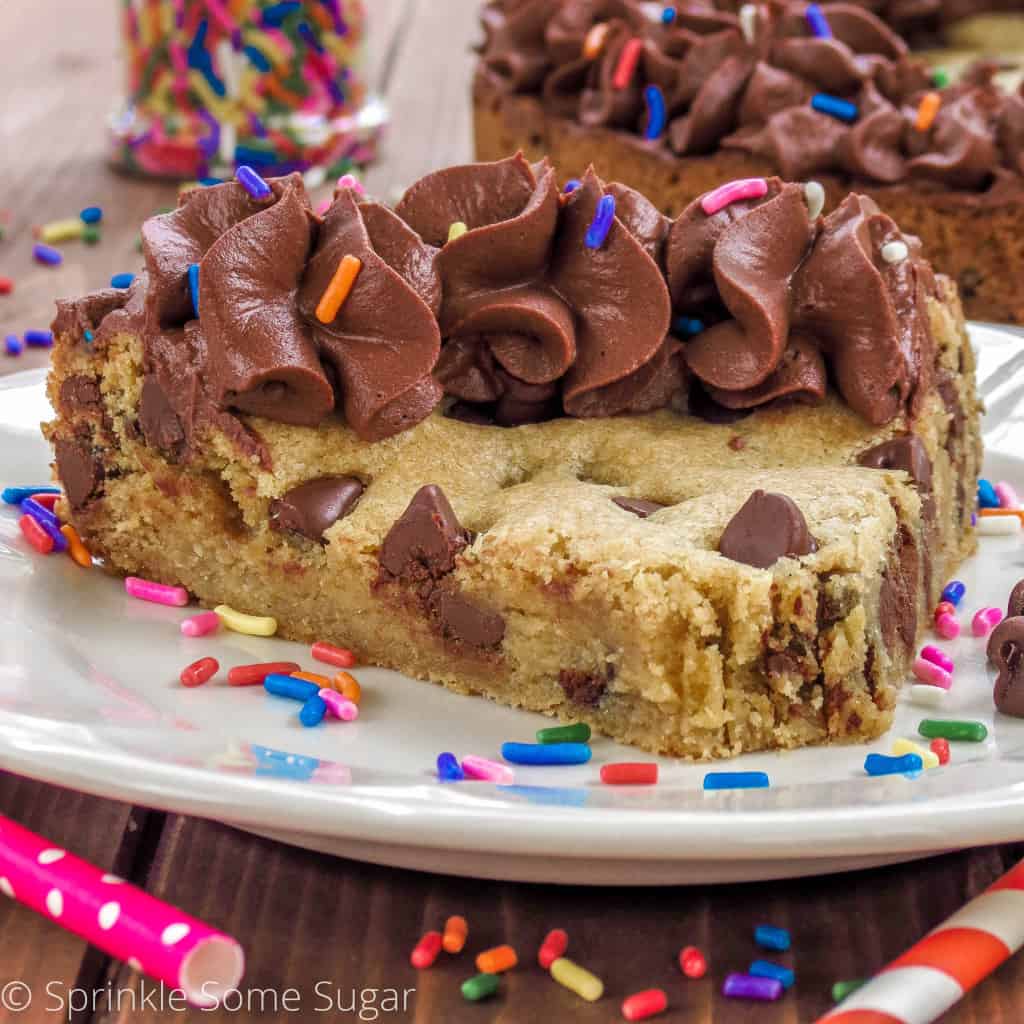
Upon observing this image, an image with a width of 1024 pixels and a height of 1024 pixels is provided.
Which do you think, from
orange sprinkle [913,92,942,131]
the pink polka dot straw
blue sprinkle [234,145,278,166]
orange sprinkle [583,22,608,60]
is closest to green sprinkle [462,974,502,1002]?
the pink polka dot straw

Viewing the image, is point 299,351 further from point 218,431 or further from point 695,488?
point 695,488

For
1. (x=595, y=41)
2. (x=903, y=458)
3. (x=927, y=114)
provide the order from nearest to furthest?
1. (x=903, y=458)
2. (x=927, y=114)
3. (x=595, y=41)

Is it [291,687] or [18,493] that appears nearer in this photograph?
[291,687]

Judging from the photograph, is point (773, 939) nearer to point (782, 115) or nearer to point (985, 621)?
point (985, 621)

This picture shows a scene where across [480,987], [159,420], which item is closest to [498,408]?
[159,420]

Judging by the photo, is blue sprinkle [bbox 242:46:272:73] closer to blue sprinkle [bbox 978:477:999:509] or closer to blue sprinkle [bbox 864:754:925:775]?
blue sprinkle [bbox 978:477:999:509]

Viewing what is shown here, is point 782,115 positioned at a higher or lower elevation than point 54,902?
lower

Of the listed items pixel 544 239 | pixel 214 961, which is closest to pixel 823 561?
pixel 544 239
